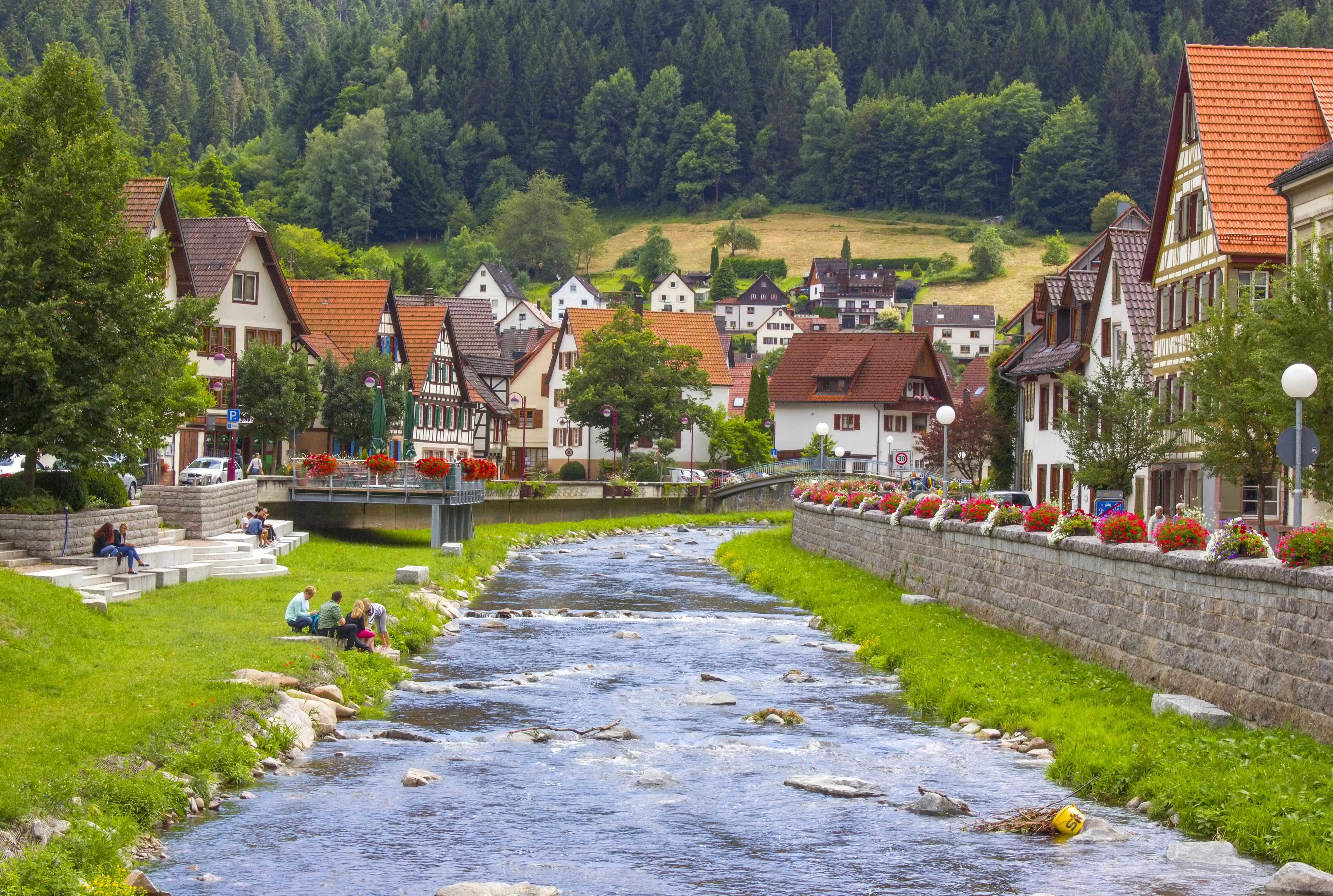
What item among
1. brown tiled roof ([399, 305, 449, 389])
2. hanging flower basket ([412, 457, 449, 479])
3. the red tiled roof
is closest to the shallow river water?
the red tiled roof

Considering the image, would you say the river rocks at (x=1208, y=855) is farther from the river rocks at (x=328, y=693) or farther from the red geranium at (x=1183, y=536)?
the river rocks at (x=328, y=693)

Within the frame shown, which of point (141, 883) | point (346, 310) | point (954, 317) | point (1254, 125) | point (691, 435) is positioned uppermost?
point (954, 317)

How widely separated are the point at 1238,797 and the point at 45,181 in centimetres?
2485

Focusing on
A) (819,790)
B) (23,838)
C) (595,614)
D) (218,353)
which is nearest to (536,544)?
(218,353)

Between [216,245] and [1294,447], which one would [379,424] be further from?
[1294,447]

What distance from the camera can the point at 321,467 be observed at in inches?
1978

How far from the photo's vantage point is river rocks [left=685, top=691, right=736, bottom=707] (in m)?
23.4

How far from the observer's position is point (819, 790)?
693 inches

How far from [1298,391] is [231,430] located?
149ft

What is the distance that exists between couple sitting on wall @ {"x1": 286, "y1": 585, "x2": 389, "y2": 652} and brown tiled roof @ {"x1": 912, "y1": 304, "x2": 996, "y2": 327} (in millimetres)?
164558

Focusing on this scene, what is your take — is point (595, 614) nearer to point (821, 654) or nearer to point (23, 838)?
point (821, 654)

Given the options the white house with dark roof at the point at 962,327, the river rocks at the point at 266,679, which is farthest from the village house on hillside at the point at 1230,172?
the white house with dark roof at the point at 962,327

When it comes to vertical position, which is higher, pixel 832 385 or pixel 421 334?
pixel 421 334

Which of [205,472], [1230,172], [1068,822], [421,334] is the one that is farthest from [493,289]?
[1068,822]
